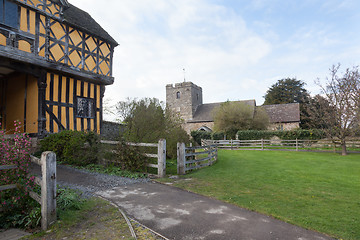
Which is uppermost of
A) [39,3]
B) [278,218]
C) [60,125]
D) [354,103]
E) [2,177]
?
[39,3]

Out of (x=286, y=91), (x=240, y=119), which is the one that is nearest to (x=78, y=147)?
(x=240, y=119)

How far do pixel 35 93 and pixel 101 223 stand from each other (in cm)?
960

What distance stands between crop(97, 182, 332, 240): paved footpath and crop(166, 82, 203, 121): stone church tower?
37.3 metres

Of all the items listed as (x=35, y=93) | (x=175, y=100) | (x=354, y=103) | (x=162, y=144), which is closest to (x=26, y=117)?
(x=35, y=93)

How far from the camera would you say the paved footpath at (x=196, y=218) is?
3324 millimetres

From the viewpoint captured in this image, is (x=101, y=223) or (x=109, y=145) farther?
(x=109, y=145)

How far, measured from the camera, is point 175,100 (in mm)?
45438

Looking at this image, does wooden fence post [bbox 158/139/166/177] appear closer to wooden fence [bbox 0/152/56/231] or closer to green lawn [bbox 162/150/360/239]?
green lawn [bbox 162/150/360/239]

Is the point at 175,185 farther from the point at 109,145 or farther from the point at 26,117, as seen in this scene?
the point at 26,117

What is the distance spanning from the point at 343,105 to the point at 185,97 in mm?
29928

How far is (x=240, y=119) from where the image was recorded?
95.7ft

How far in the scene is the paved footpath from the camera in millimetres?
3324

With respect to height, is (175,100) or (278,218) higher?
(175,100)

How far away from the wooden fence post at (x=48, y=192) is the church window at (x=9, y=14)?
890 cm
